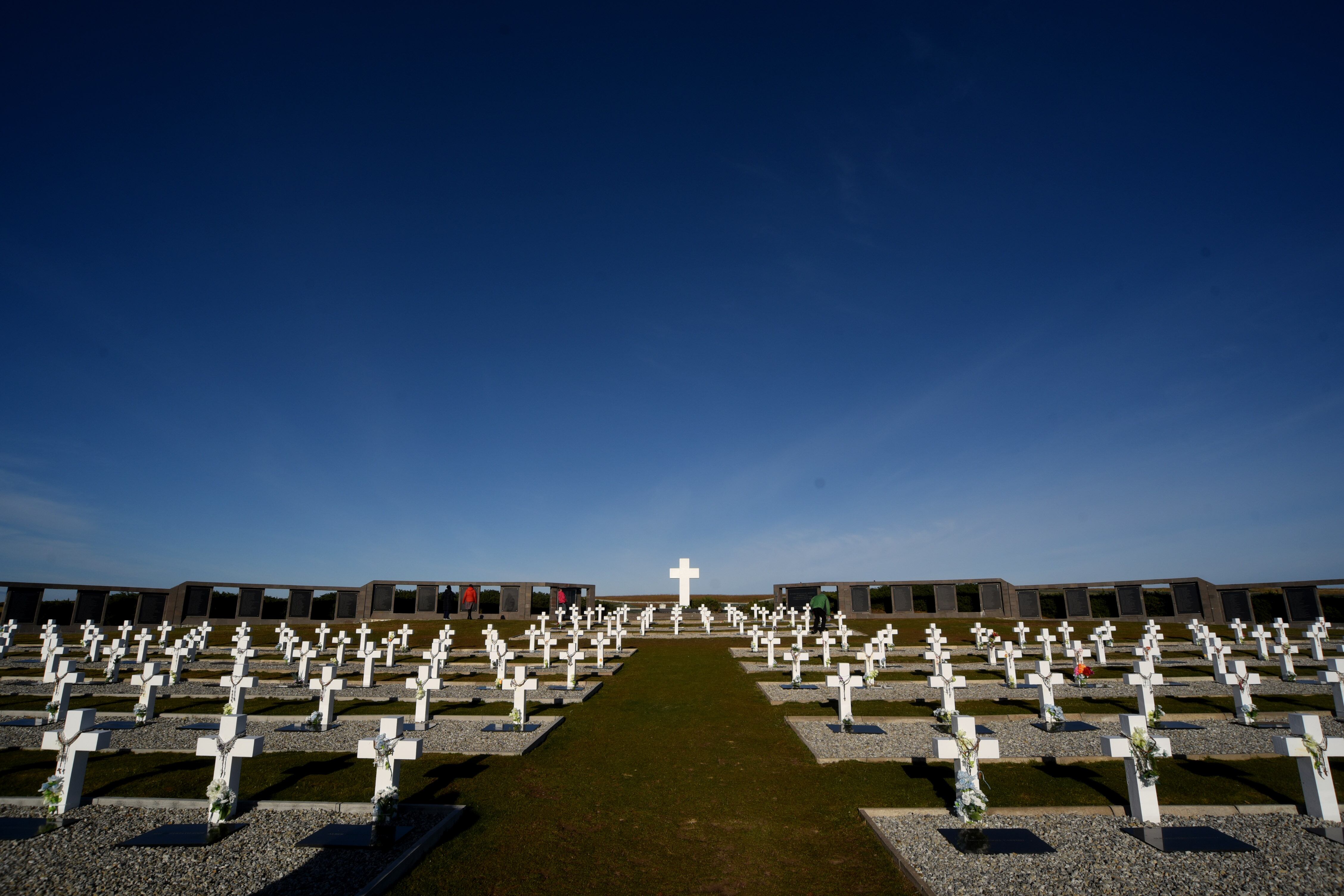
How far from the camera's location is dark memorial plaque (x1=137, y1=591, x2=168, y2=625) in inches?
1079

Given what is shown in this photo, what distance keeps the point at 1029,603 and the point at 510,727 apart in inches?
1100

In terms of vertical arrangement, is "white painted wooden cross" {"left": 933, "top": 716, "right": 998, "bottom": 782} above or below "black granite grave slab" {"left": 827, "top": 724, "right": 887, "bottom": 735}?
above

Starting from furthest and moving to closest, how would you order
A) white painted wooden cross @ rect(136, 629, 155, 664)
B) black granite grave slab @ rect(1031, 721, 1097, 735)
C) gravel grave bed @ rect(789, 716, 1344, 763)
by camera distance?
white painted wooden cross @ rect(136, 629, 155, 664), black granite grave slab @ rect(1031, 721, 1097, 735), gravel grave bed @ rect(789, 716, 1344, 763)

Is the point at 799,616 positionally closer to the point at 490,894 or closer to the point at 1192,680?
the point at 1192,680

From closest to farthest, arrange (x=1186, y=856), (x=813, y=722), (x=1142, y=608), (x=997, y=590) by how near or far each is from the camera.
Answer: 1. (x=1186, y=856)
2. (x=813, y=722)
3. (x=1142, y=608)
4. (x=997, y=590)

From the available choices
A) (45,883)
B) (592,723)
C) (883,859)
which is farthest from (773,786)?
(45,883)

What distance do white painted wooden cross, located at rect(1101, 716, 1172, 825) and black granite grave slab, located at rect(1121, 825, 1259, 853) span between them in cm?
15

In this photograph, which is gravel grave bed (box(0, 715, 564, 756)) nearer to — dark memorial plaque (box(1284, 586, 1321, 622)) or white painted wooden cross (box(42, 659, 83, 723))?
white painted wooden cross (box(42, 659, 83, 723))

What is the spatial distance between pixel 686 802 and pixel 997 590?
2847cm

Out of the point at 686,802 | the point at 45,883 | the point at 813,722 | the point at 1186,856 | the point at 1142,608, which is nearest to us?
the point at 45,883

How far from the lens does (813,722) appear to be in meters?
10.4

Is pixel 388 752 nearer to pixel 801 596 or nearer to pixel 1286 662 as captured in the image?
pixel 1286 662

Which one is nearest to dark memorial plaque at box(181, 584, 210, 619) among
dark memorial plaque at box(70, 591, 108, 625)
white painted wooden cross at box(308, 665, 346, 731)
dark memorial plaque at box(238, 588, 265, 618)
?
dark memorial plaque at box(238, 588, 265, 618)

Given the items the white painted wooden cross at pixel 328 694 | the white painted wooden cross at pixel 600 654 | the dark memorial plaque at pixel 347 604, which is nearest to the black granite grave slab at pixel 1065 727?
the white painted wooden cross at pixel 600 654
